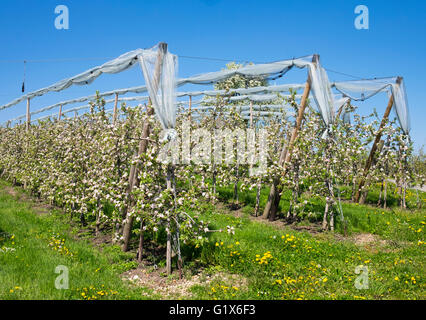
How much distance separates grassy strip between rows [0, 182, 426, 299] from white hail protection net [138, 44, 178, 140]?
2066 mm

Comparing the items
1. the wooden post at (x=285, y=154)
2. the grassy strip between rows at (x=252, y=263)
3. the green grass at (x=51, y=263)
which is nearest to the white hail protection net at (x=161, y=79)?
the grassy strip between rows at (x=252, y=263)

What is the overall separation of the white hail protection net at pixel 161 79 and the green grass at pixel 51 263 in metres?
3.04

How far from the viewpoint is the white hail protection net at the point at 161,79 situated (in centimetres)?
638

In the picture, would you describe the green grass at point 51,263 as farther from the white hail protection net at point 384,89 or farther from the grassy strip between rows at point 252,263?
the white hail protection net at point 384,89

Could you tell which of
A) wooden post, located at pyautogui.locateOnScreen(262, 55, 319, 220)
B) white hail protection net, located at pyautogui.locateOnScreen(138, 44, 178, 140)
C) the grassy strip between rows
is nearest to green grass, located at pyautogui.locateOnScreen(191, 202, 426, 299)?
the grassy strip between rows

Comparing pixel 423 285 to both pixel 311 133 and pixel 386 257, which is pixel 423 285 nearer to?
pixel 386 257

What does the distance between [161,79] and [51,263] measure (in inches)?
165

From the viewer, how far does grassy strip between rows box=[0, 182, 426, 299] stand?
494 centimetres

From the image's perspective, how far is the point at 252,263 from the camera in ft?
19.5

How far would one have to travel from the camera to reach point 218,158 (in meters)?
10.5

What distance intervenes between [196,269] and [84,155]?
15.6 feet

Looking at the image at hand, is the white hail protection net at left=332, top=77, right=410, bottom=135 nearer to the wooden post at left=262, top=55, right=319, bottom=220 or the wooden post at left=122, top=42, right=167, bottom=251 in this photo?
the wooden post at left=262, top=55, right=319, bottom=220
